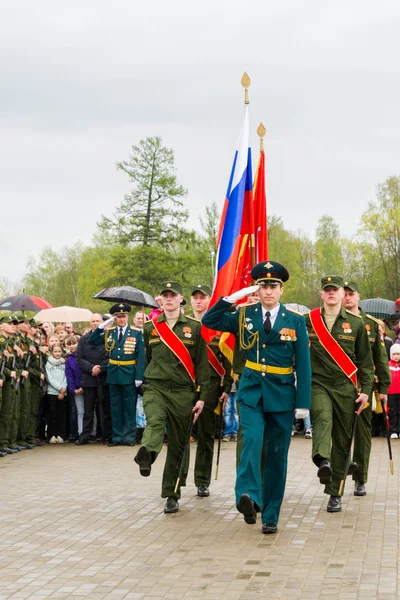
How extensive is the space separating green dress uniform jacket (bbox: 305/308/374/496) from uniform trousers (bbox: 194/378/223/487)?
1271 millimetres

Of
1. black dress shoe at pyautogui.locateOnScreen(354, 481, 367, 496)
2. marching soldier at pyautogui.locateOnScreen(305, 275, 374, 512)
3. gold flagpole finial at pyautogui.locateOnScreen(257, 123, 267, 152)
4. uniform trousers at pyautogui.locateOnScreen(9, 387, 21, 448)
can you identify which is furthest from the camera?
uniform trousers at pyautogui.locateOnScreen(9, 387, 21, 448)

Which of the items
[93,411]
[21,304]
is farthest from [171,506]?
[21,304]

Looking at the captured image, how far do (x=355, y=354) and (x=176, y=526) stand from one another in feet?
7.96

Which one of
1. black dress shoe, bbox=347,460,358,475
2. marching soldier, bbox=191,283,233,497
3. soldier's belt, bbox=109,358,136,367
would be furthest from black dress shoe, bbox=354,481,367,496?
soldier's belt, bbox=109,358,136,367

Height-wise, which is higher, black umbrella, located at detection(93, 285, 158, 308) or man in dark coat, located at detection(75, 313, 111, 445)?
black umbrella, located at detection(93, 285, 158, 308)

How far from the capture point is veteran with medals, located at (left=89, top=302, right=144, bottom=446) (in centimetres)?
1577

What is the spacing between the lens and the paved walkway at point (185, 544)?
6.54 meters

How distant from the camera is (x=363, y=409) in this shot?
10.2m

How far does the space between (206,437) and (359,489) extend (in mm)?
1579

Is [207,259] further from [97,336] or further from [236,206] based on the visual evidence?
[236,206]

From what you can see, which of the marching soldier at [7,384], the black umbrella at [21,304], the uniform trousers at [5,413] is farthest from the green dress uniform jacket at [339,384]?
the black umbrella at [21,304]

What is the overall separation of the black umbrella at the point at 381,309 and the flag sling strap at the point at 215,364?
343 inches

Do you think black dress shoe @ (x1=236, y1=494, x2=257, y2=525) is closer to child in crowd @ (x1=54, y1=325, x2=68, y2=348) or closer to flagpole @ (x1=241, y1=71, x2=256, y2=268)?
flagpole @ (x1=241, y1=71, x2=256, y2=268)

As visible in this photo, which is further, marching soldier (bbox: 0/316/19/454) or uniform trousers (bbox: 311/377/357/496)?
marching soldier (bbox: 0/316/19/454)
